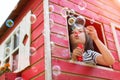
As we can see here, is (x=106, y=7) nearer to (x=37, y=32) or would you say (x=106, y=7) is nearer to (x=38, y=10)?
(x=38, y=10)

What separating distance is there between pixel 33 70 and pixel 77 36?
81 cm

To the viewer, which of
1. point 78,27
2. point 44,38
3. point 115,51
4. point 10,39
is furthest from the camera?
point 10,39

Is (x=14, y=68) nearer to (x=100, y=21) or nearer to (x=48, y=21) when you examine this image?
(x=48, y=21)

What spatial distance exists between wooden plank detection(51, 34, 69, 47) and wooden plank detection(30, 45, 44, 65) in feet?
0.61

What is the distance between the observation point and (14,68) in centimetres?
370

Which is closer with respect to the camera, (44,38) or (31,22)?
(44,38)

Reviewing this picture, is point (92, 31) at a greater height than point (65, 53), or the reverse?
point (92, 31)

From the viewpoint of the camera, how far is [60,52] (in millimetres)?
2725

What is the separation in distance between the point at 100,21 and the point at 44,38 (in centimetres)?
128

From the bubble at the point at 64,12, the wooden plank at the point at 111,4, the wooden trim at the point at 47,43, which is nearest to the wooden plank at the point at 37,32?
the wooden trim at the point at 47,43

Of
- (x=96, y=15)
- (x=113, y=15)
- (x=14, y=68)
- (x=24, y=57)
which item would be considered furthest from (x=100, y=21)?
(x=14, y=68)

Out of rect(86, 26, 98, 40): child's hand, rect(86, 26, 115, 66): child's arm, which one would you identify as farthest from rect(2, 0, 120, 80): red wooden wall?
rect(86, 26, 98, 40): child's hand

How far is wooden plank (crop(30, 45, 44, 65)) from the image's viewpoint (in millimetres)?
2727

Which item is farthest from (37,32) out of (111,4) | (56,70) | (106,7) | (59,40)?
(111,4)
